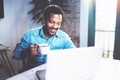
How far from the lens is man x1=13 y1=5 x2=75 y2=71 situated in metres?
A: 2.92

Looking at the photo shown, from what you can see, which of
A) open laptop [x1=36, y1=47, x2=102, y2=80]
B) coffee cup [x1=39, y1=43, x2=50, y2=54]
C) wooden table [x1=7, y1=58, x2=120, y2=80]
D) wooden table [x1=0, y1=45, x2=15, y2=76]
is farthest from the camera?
wooden table [x1=0, y1=45, x2=15, y2=76]

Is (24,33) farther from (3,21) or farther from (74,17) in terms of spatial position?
(74,17)

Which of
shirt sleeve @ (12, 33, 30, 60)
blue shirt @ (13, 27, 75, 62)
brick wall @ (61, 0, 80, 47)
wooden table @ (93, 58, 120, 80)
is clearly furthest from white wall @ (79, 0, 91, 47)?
wooden table @ (93, 58, 120, 80)

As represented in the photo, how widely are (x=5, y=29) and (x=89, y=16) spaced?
1.32 m

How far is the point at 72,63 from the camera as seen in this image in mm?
1212

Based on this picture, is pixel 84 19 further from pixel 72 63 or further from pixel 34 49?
pixel 72 63

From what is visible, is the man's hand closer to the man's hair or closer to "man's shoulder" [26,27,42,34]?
"man's shoulder" [26,27,42,34]

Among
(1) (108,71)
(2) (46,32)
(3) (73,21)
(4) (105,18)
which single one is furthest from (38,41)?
(1) (108,71)

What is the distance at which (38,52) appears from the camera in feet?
9.52

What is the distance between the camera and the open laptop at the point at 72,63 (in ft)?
3.76

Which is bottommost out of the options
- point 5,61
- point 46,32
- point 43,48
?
point 5,61

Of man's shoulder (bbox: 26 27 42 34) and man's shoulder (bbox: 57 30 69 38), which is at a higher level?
man's shoulder (bbox: 26 27 42 34)

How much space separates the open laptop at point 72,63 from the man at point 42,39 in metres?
1.63

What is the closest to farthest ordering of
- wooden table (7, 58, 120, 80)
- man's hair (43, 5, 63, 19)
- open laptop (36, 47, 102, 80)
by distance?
open laptop (36, 47, 102, 80)
wooden table (7, 58, 120, 80)
man's hair (43, 5, 63, 19)
